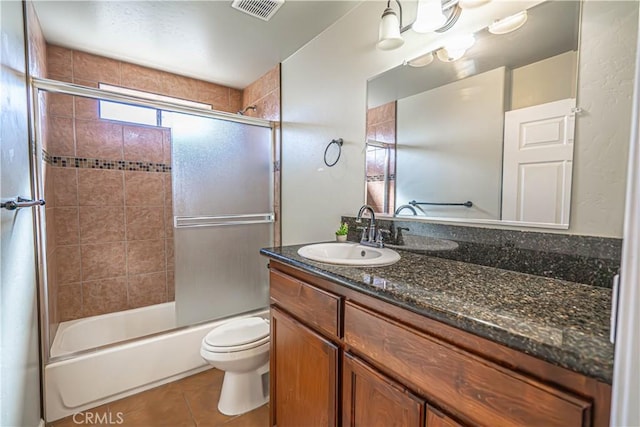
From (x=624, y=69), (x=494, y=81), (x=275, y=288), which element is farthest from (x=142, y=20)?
(x=624, y=69)

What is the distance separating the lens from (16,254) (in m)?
1.10

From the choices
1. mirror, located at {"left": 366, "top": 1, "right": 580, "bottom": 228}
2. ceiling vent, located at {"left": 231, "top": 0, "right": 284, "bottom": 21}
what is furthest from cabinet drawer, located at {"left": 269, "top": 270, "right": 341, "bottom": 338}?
ceiling vent, located at {"left": 231, "top": 0, "right": 284, "bottom": 21}

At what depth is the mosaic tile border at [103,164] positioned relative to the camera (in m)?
2.20

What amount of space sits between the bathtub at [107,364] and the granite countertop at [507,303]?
138 cm

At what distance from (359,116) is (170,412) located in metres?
2.05

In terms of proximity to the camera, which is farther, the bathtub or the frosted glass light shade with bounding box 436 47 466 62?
the bathtub

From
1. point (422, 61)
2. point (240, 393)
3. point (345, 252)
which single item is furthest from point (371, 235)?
point (240, 393)

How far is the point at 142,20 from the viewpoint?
1.82m

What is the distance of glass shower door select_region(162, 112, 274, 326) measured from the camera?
1997mm

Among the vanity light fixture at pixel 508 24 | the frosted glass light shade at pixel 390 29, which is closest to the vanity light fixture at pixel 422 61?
the frosted glass light shade at pixel 390 29

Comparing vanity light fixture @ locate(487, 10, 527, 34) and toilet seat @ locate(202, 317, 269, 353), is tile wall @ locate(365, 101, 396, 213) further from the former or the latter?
toilet seat @ locate(202, 317, 269, 353)

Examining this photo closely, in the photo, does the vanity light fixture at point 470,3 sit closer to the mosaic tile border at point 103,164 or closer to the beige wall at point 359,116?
the beige wall at point 359,116

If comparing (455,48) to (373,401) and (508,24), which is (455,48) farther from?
(373,401)

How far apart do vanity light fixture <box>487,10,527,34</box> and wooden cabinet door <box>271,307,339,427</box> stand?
4.46 ft
